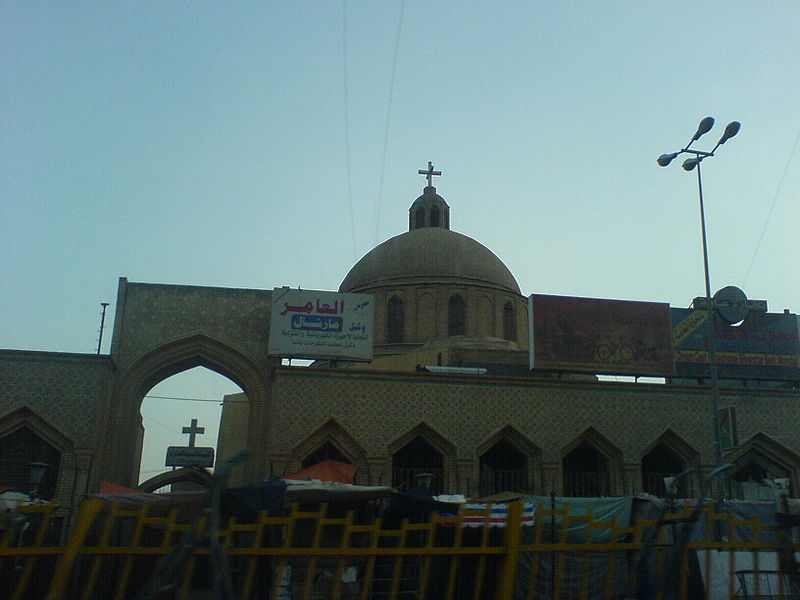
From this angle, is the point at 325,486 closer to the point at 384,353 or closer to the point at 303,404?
the point at 303,404

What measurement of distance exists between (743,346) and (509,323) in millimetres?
12239

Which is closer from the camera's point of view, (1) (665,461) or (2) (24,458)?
(2) (24,458)

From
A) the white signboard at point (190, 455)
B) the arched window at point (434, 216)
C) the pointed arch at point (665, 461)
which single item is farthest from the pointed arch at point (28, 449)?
the arched window at point (434, 216)

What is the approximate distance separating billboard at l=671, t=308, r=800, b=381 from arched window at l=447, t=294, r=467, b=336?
11.3 metres

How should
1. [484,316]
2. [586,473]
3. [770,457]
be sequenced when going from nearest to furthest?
[586,473]
[770,457]
[484,316]

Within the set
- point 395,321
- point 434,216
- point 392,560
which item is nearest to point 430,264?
point 395,321

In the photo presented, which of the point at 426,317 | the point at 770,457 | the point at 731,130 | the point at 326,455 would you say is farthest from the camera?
the point at 426,317

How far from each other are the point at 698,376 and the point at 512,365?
6581 millimetres

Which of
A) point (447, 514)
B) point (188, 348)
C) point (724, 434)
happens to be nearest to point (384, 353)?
point (188, 348)

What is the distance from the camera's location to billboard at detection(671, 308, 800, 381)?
27.2 metres

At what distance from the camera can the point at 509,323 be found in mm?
37906

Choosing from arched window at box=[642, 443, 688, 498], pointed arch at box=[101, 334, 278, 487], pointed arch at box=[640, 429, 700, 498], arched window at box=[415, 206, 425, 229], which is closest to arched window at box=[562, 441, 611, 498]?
pointed arch at box=[640, 429, 700, 498]

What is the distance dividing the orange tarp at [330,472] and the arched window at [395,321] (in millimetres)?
14739

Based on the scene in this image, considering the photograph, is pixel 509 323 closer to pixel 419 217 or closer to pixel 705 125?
pixel 419 217
